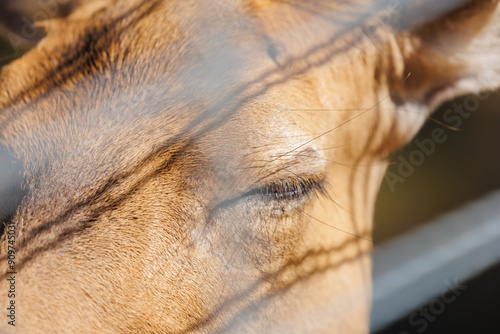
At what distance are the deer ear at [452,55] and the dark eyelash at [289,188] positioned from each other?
87 centimetres

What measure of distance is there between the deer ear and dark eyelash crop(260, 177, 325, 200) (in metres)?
0.87

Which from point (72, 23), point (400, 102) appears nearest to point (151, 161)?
point (72, 23)

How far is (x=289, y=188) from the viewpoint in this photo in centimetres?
154

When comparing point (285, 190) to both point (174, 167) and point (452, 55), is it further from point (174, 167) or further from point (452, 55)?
point (452, 55)

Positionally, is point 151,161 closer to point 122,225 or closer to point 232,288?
point 122,225

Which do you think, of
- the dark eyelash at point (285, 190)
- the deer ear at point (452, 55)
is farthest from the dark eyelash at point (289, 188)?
the deer ear at point (452, 55)

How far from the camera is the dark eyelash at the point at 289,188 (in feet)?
4.95

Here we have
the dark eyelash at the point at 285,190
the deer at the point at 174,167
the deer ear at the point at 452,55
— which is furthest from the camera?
the deer ear at the point at 452,55

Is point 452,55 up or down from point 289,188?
up

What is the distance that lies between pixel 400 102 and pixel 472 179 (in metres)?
1.53

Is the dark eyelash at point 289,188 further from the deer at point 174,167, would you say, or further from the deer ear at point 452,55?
the deer ear at point 452,55

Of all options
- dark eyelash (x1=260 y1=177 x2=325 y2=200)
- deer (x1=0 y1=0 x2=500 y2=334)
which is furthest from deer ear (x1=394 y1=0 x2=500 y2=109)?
dark eyelash (x1=260 y1=177 x2=325 y2=200)

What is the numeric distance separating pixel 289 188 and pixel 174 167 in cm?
43

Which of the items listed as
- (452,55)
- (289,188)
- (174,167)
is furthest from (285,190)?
(452,55)
